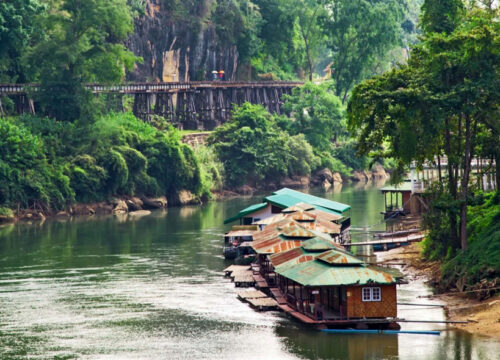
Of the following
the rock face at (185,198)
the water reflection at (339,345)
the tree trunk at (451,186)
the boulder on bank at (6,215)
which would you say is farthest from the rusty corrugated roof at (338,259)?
the rock face at (185,198)

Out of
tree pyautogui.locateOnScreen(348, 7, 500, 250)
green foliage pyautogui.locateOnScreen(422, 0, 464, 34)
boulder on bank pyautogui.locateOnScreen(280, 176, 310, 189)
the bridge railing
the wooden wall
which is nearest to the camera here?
the wooden wall

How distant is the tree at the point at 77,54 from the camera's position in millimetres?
97375

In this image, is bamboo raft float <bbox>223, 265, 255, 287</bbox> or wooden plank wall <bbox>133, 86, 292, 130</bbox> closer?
bamboo raft float <bbox>223, 265, 255, 287</bbox>

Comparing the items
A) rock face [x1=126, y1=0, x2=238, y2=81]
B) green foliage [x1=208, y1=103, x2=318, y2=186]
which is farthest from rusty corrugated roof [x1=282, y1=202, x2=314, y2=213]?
rock face [x1=126, y1=0, x2=238, y2=81]

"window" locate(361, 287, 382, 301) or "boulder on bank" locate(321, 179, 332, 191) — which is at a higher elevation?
"window" locate(361, 287, 382, 301)

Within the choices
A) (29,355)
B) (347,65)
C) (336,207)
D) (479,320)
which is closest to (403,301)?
(479,320)

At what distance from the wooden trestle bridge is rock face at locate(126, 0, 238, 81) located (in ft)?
13.6

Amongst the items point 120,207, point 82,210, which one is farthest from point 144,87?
point 82,210

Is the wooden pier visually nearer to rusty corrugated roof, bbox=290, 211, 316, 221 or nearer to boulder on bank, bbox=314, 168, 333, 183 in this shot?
rusty corrugated roof, bbox=290, 211, 316, 221

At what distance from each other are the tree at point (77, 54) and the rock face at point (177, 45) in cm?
1864

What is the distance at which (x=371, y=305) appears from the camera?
40562 millimetres

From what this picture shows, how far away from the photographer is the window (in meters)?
40.4

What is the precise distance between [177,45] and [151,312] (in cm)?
8303

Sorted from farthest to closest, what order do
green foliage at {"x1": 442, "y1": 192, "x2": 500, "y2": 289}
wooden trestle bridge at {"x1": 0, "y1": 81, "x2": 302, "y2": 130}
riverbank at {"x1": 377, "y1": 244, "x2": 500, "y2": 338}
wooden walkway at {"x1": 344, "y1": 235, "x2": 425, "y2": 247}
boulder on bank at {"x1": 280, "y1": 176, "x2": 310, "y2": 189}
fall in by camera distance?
boulder on bank at {"x1": 280, "y1": 176, "x2": 310, "y2": 189} < wooden trestle bridge at {"x1": 0, "y1": 81, "x2": 302, "y2": 130} < wooden walkway at {"x1": 344, "y1": 235, "x2": 425, "y2": 247} < green foliage at {"x1": 442, "y1": 192, "x2": 500, "y2": 289} < riverbank at {"x1": 377, "y1": 244, "x2": 500, "y2": 338}
